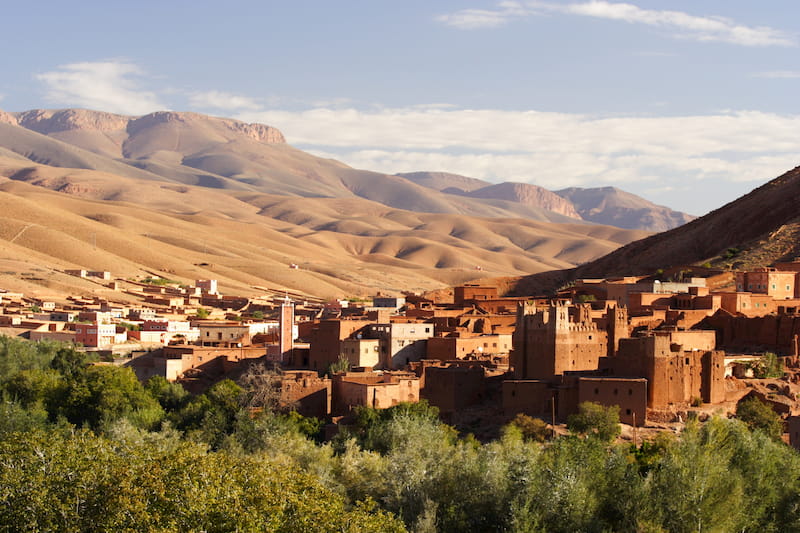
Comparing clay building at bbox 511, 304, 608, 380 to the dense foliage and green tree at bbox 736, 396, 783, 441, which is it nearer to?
the dense foliage

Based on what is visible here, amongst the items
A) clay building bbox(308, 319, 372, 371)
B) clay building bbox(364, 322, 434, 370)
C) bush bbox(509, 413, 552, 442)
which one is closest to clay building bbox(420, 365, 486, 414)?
bush bbox(509, 413, 552, 442)

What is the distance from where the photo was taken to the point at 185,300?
87750mm

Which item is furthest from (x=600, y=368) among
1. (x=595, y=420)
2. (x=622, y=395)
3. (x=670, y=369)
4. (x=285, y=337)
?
(x=285, y=337)

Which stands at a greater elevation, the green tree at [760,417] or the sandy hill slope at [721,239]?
the sandy hill slope at [721,239]

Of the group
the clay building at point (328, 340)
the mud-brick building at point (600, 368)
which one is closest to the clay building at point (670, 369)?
the mud-brick building at point (600, 368)

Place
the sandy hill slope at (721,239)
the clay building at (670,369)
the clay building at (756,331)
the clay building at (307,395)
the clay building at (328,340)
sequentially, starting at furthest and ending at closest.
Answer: the sandy hill slope at (721,239) → the clay building at (328,340) → the clay building at (307,395) → the clay building at (756,331) → the clay building at (670,369)

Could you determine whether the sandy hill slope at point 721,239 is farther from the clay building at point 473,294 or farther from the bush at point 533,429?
the bush at point 533,429

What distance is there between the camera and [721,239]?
80.4m

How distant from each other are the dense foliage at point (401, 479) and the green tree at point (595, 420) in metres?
0.06

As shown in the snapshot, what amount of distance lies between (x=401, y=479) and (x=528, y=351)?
10.4 meters

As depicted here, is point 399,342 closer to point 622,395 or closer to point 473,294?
point 622,395

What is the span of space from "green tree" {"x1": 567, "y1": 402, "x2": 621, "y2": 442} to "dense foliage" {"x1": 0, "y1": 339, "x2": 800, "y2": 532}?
0.06 meters

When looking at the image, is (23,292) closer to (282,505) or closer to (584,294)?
(584,294)

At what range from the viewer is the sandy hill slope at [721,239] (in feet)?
235
